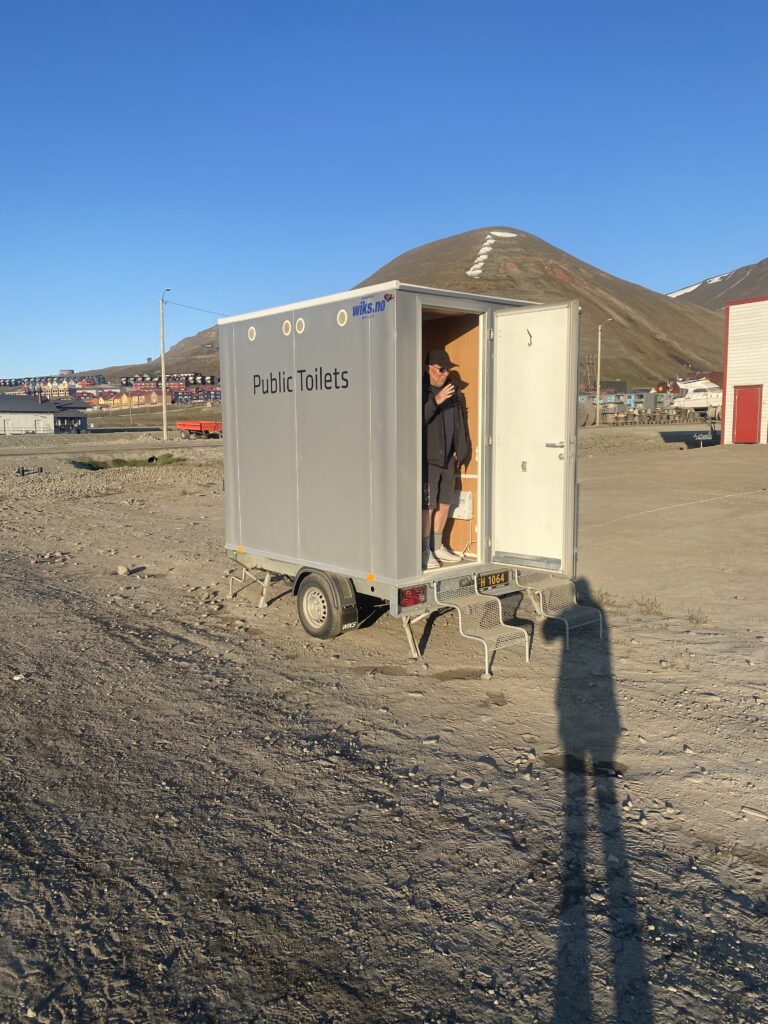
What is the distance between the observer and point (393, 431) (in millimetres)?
6051

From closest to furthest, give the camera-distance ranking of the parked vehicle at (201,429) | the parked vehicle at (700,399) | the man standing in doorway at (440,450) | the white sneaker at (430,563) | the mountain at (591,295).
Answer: the white sneaker at (430,563) → the man standing in doorway at (440,450) → the parked vehicle at (201,429) → the parked vehicle at (700,399) → the mountain at (591,295)

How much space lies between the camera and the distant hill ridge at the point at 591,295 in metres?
153

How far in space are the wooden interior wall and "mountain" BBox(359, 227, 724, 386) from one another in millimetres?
138935

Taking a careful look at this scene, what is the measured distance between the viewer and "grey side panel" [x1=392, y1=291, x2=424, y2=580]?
597cm

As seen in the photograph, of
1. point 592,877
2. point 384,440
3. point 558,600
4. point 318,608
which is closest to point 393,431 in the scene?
point 384,440

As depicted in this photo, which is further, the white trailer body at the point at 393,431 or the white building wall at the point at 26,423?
the white building wall at the point at 26,423

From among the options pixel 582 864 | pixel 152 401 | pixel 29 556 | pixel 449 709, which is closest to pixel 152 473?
pixel 29 556

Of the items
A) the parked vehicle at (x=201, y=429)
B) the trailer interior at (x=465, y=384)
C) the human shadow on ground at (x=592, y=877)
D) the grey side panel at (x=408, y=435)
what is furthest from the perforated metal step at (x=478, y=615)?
→ the parked vehicle at (x=201, y=429)

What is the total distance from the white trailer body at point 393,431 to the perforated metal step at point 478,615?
14 cm

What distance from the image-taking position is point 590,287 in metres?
180

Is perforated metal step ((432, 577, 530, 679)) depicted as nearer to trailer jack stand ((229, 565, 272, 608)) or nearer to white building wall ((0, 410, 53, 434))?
trailer jack stand ((229, 565, 272, 608))

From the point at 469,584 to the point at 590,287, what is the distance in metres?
187

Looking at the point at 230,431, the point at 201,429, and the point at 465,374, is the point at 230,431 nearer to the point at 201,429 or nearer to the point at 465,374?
the point at 465,374

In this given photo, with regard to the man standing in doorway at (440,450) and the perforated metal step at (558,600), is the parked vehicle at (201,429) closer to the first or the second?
the man standing in doorway at (440,450)
